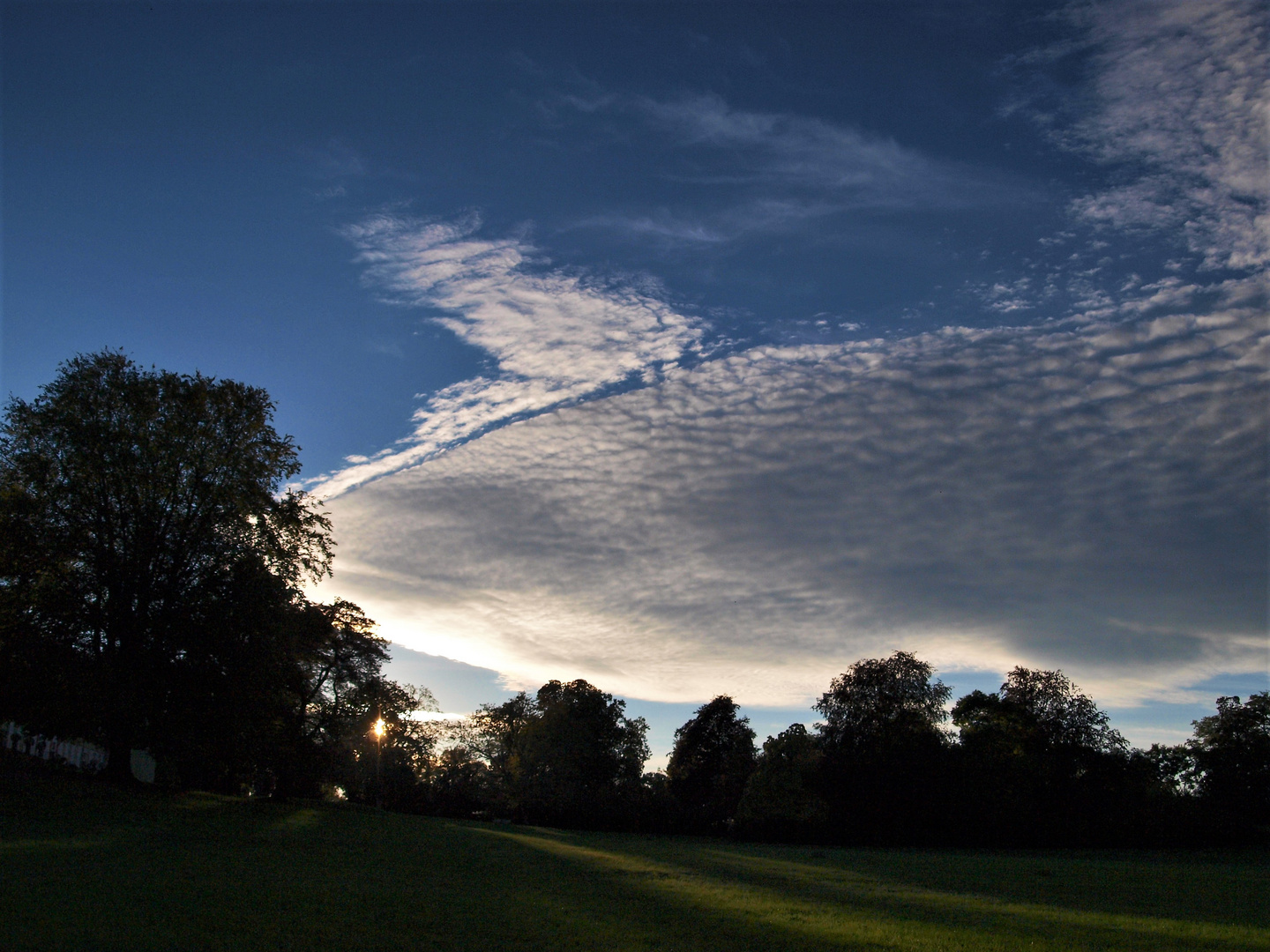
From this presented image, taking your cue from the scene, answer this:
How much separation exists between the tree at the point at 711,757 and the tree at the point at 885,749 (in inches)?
442

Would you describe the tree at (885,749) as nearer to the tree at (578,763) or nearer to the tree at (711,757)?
the tree at (711,757)

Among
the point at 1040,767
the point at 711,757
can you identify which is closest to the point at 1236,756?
the point at 1040,767

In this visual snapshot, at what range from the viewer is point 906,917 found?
16.3 meters

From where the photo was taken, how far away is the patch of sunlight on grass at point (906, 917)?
13.7 metres

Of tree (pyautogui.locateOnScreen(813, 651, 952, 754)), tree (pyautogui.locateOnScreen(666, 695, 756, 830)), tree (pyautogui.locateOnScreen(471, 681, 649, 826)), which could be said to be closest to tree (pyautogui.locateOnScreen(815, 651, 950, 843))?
tree (pyautogui.locateOnScreen(813, 651, 952, 754))

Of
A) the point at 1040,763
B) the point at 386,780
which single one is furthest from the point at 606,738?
the point at 1040,763

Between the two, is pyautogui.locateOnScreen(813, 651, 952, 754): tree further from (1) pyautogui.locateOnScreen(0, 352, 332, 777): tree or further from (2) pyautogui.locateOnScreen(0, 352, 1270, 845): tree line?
(1) pyautogui.locateOnScreen(0, 352, 332, 777): tree

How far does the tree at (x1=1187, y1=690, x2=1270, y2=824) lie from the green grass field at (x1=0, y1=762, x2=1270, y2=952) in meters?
44.5

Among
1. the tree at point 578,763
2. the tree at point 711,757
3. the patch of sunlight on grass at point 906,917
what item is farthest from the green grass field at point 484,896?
the tree at point 711,757

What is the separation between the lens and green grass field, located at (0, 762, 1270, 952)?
12609mm

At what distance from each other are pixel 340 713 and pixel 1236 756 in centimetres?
7262

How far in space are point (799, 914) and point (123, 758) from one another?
32.2m

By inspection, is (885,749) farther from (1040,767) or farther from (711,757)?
(711,757)

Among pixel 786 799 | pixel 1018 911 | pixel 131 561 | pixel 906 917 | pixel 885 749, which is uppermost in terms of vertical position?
pixel 131 561
